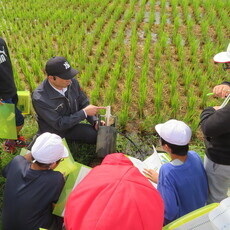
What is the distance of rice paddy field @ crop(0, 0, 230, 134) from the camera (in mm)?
2855

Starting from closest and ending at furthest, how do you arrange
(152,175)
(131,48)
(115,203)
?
(115,203)
(152,175)
(131,48)

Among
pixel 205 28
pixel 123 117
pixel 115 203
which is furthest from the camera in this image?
pixel 205 28

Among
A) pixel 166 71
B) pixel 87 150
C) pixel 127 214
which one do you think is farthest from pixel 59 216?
pixel 166 71

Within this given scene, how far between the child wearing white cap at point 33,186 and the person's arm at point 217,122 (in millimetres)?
868

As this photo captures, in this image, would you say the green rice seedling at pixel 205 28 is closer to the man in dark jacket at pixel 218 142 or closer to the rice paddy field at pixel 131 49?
the rice paddy field at pixel 131 49

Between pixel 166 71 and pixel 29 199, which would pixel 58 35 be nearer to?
pixel 166 71

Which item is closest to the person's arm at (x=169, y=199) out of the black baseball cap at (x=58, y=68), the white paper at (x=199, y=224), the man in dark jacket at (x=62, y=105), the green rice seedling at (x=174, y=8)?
the white paper at (x=199, y=224)

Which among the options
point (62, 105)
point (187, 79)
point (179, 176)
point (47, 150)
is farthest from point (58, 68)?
point (187, 79)

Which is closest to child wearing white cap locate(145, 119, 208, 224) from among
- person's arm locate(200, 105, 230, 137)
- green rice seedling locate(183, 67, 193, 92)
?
person's arm locate(200, 105, 230, 137)

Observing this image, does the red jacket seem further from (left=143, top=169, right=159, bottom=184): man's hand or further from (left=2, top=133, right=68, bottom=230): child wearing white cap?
(left=143, top=169, right=159, bottom=184): man's hand

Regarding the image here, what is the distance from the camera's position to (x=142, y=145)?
2500mm

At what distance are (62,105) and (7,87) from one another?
496 mm

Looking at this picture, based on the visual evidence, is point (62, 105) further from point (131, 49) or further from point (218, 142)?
point (131, 49)

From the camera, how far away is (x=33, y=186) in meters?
1.43
